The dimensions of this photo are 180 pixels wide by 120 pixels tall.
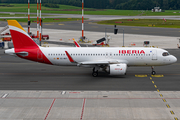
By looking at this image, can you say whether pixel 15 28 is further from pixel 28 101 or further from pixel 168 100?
pixel 168 100

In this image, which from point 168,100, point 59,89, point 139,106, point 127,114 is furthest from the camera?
point 59,89

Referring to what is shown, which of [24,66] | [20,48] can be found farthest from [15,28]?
[24,66]

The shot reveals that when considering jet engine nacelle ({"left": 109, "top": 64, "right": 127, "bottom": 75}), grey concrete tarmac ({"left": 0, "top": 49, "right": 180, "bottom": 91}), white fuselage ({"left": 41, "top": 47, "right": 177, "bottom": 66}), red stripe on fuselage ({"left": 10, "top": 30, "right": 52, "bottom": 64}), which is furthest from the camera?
white fuselage ({"left": 41, "top": 47, "right": 177, "bottom": 66})

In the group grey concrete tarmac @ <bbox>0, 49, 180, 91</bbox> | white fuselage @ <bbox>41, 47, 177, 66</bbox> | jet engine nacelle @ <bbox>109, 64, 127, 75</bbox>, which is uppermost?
white fuselage @ <bbox>41, 47, 177, 66</bbox>

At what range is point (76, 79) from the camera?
120 ft

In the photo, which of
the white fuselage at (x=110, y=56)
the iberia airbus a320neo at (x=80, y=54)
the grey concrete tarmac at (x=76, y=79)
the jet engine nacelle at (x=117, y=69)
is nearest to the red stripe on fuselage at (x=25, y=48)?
the iberia airbus a320neo at (x=80, y=54)

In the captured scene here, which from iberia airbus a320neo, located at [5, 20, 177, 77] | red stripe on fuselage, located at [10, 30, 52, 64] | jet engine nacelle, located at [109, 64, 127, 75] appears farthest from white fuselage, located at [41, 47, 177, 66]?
jet engine nacelle, located at [109, 64, 127, 75]

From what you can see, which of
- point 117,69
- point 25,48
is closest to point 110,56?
point 117,69

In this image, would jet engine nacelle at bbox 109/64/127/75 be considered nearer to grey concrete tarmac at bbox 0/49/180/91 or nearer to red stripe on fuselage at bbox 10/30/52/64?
grey concrete tarmac at bbox 0/49/180/91

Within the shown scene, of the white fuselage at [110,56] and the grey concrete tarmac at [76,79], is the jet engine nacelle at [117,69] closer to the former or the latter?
the grey concrete tarmac at [76,79]

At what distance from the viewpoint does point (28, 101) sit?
27.1 metres

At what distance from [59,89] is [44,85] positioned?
2.73m

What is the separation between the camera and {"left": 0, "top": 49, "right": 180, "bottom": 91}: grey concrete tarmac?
32375mm

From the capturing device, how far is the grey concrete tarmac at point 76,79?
32.4m
